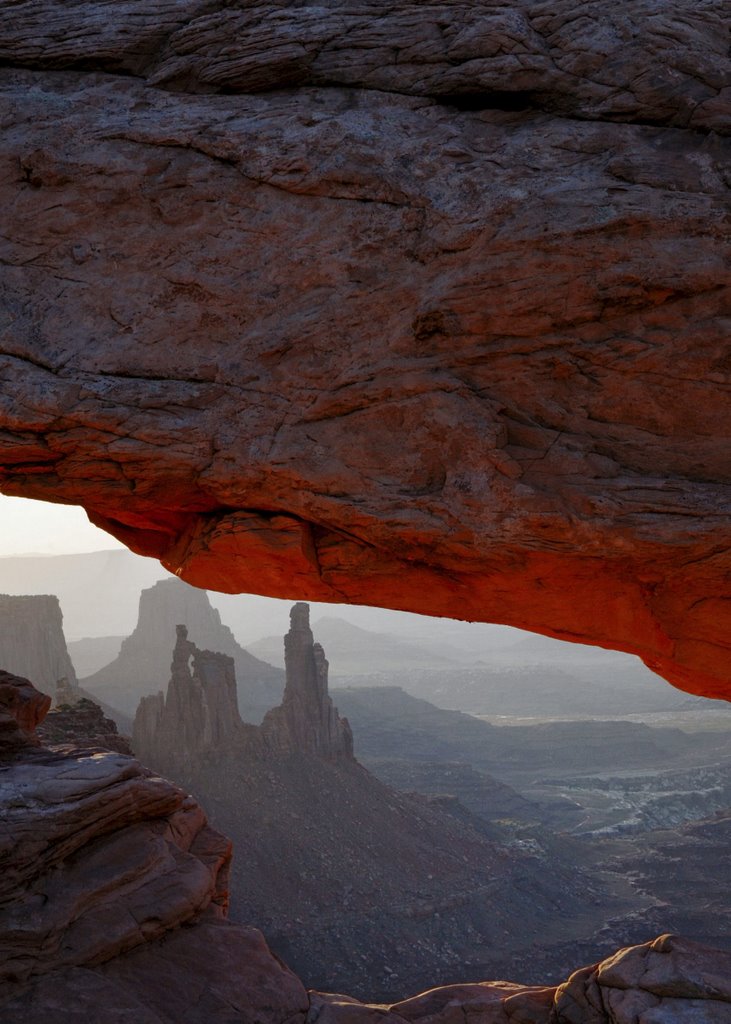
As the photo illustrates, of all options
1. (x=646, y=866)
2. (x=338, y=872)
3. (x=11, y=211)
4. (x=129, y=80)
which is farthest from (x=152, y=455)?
(x=646, y=866)

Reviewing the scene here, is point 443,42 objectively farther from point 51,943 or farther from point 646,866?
point 646,866

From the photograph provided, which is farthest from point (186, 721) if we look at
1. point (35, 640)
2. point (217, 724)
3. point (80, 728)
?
point (35, 640)

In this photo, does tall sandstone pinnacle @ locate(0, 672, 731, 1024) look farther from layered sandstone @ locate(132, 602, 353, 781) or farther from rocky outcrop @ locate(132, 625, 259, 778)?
rocky outcrop @ locate(132, 625, 259, 778)

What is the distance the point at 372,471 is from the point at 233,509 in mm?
2589

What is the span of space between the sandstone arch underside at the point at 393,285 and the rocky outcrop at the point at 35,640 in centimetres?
10072

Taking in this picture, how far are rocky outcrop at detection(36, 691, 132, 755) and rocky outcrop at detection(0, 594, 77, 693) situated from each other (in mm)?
59377

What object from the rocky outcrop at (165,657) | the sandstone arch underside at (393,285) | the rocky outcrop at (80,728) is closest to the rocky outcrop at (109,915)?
the sandstone arch underside at (393,285)

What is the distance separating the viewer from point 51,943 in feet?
43.9

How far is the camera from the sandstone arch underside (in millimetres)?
13195

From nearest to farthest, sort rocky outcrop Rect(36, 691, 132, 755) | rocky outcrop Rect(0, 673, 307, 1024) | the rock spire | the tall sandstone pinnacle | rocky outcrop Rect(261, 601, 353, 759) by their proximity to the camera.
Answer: rocky outcrop Rect(0, 673, 307, 1024) < the tall sandstone pinnacle < rocky outcrop Rect(36, 691, 132, 755) < the rock spire < rocky outcrop Rect(261, 601, 353, 759)

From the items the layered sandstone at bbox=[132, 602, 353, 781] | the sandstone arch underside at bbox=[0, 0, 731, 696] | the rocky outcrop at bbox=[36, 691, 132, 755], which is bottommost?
the layered sandstone at bbox=[132, 602, 353, 781]

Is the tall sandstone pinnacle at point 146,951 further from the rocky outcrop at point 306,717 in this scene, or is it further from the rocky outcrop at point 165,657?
the rocky outcrop at point 165,657

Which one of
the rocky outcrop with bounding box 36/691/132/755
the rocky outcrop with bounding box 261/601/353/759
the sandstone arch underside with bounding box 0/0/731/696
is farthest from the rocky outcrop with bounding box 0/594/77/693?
the sandstone arch underside with bounding box 0/0/731/696

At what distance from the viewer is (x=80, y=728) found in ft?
159
